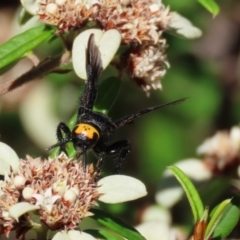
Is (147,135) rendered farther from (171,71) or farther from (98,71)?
(98,71)

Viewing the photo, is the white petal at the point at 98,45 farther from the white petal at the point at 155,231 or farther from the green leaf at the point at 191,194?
the white petal at the point at 155,231

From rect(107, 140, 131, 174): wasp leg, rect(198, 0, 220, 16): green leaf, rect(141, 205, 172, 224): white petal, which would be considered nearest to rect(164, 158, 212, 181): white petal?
rect(141, 205, 172, 224): white petal

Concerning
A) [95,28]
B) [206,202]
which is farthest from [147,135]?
[95,28]

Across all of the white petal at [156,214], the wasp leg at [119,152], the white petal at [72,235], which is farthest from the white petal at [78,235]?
the white petal at [156,214]

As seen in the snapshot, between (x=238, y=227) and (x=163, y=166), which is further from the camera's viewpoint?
(x=163, y=166)

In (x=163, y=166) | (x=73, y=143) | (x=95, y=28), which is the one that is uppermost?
(x=95, y=28)

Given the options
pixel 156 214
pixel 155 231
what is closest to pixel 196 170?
pixel 156 214
